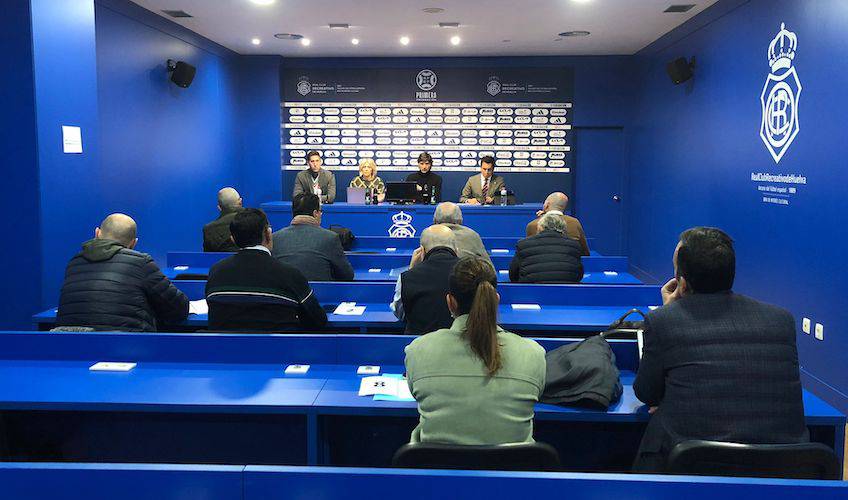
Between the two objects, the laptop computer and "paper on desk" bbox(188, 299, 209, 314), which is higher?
the laptop computer

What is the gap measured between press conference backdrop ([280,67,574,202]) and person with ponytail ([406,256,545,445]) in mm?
9149

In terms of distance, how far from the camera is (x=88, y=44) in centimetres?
530

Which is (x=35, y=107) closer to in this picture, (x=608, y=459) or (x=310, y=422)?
(x=310, y=422)

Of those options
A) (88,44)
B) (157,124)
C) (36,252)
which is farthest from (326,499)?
(157,124)

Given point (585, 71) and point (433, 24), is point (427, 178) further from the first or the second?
point (585, 71)

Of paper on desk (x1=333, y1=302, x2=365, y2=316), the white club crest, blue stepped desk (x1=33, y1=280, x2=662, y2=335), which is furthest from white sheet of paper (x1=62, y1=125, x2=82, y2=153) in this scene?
the white club crest

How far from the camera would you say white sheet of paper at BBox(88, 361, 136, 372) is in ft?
10.2

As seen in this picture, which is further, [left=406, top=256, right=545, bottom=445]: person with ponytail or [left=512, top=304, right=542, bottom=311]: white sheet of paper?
[left=512, top=304, right=542, bottom=311]: white sheet of paper

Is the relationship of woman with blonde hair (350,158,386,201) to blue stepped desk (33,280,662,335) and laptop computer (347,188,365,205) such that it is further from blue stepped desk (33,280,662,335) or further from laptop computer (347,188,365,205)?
blue stepped desk (33,280,662,335)

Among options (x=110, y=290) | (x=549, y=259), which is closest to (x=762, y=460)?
(x=110, y=290)

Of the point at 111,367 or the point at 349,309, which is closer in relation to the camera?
the point at 111,367

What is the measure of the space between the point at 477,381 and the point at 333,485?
754 millimetres

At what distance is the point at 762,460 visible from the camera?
6.73 feet

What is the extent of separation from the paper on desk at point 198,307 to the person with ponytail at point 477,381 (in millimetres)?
2118
